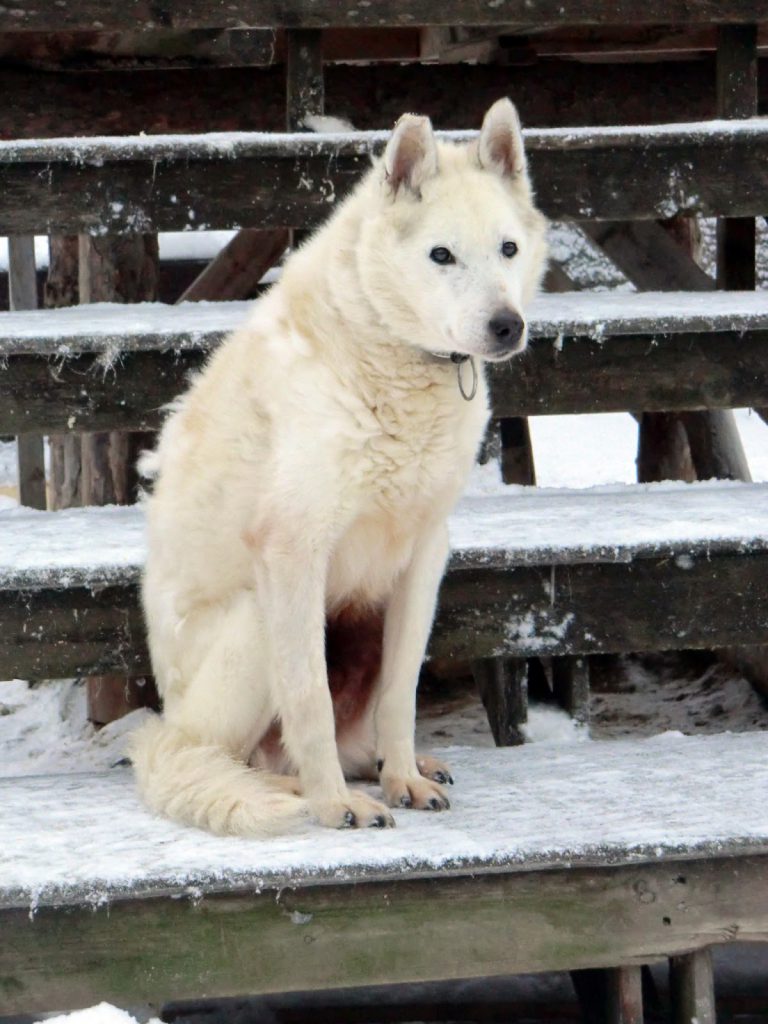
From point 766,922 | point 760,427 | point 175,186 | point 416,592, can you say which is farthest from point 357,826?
point 760,427

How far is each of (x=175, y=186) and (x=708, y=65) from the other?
2.30 m

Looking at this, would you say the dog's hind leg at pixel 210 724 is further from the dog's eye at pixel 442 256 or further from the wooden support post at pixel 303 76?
the wooden support post at pixel 303 76

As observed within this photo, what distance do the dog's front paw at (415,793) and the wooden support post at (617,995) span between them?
351mm

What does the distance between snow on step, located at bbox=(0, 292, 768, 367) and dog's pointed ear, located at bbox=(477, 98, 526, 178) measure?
1.69 ft

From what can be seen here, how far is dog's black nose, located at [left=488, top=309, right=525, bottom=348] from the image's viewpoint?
7.25 ft

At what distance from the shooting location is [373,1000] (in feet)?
8.27

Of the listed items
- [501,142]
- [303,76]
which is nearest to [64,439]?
[303,76]

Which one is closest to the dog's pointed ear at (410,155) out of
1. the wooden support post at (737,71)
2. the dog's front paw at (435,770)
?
the dog's front paw at (435,770)

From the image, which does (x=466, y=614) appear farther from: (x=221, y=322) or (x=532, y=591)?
(x=221, y=322)

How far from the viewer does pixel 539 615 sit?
8.90ft

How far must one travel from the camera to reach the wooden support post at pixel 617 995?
213 cm

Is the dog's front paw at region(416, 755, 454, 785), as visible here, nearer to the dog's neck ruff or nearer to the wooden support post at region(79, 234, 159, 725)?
the dog's neck ruff

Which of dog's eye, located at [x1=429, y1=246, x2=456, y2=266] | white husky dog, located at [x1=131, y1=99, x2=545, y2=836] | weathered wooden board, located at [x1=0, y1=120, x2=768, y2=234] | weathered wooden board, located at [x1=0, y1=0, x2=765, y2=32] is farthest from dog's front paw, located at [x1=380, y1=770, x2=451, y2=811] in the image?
weathered wooden board, located at [x1=0, y1=0, x2=765, y2=32]

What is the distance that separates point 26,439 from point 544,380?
9.69 feet
